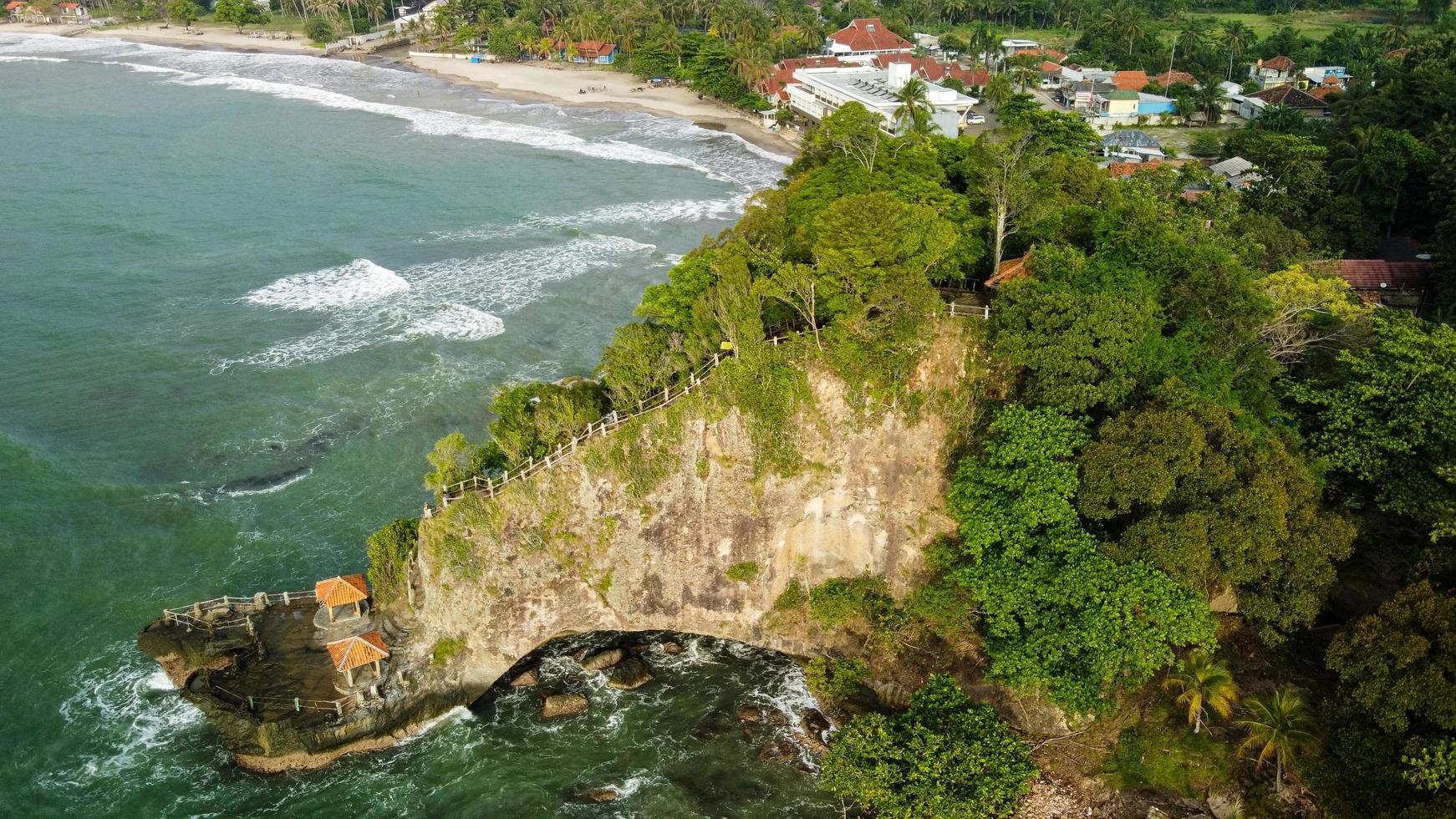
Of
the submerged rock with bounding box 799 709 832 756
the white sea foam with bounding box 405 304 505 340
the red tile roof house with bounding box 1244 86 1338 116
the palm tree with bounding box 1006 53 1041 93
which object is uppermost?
the palm tree with bounding box 1006 53 1041 93

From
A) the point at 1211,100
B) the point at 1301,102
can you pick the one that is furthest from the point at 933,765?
the point at 1211,100

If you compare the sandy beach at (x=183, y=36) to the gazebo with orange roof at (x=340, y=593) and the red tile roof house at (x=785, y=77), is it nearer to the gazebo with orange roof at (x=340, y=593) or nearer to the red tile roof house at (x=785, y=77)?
the red tile roof house at (x=785, y=77)

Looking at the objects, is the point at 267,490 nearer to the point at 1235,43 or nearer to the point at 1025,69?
the point at 1025,69

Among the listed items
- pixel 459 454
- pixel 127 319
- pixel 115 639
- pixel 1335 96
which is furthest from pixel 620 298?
pixel 1335 96

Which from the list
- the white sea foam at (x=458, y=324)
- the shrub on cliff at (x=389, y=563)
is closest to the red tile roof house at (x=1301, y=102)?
the white sea foam at (x=458, y=324)

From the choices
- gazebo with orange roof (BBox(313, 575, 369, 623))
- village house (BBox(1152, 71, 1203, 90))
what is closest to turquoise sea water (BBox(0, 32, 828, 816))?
gazebo with orange roof (BBox(313, 575, 369, 623))

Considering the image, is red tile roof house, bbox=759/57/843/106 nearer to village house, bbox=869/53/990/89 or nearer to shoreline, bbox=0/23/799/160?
shoreline, bbox=0/23/799/160

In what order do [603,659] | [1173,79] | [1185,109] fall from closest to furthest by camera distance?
1. [603,659]
2. [1185,109]
3. [1173,79]
